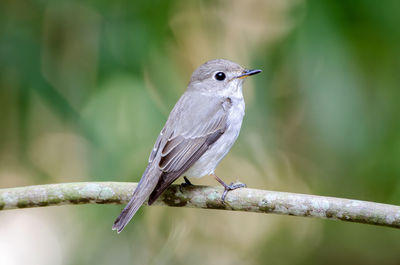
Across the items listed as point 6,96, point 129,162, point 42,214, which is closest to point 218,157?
point 129,162

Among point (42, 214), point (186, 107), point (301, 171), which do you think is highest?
point (186, 107)

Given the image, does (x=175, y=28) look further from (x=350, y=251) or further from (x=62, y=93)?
(x=350, y=251)

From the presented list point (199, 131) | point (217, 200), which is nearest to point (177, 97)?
point (199, 131)

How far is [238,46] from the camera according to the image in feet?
13.2

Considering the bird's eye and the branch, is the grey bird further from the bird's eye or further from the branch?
the branch

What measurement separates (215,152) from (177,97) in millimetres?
580

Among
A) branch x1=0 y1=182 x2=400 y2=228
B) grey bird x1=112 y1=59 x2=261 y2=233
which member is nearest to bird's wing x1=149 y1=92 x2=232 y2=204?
grey bird x1=112 y1=59 x2=261 y2=233

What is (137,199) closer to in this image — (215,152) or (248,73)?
(215,152)

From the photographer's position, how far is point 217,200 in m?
2.95

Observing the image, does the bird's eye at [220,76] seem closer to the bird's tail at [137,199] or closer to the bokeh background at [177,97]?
the bokeh background at [177,97]

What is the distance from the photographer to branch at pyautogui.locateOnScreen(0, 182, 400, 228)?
2.54 meters

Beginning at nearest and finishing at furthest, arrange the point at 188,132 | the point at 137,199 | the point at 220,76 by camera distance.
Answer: the point at 137,199
the point at 188,132
the point at 220,76

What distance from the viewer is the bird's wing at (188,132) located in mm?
3139

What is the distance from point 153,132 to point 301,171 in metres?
1.34
